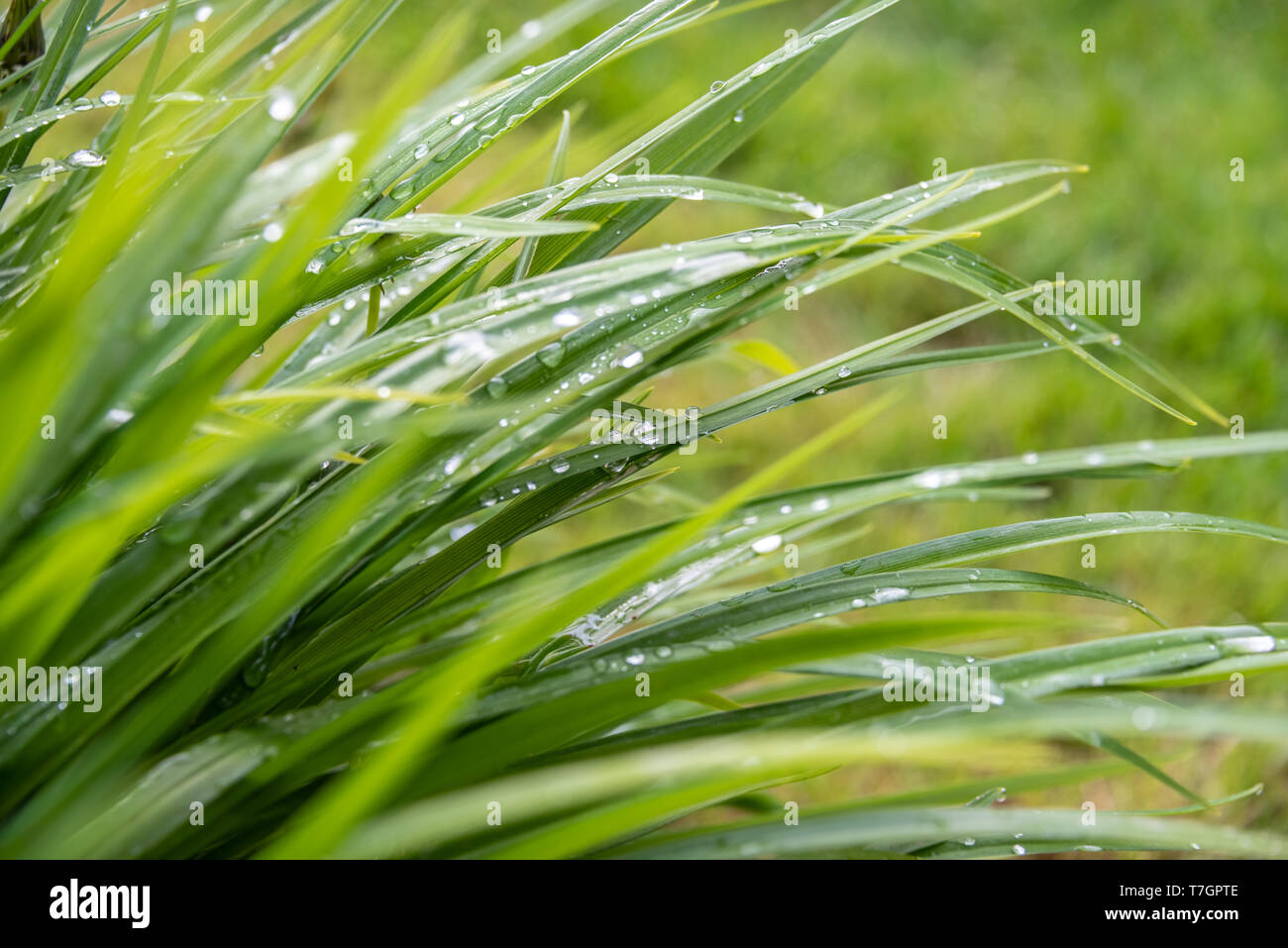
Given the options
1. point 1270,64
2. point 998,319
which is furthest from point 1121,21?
point 998,319

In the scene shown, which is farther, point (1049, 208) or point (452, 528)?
point (1049, 208)

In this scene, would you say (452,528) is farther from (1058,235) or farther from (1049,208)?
(1049,208)

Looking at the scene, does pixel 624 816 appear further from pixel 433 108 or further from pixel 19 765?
pixel 433 108

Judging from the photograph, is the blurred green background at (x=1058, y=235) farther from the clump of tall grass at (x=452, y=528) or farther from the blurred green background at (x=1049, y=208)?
the clump of tall grass at (x=452, y=528)

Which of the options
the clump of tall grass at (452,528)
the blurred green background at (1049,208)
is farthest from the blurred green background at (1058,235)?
the clump of tall grass at (452,528)

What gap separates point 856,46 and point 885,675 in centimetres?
285

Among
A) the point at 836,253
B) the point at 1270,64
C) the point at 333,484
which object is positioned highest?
the point at 1270,64

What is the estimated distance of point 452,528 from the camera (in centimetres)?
69

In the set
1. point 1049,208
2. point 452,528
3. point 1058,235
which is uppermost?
point 1049,208

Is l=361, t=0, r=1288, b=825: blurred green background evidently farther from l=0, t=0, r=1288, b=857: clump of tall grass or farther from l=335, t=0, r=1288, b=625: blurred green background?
l=0, t=0, r=1288, b=857: clump of tall grass

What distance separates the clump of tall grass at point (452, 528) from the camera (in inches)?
19.0

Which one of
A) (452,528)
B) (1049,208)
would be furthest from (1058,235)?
(452,528)

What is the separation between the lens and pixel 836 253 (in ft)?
2.07

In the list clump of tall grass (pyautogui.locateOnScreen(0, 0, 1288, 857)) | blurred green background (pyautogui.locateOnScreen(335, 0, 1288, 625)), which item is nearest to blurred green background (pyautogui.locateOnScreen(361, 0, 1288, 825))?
blurred green background (pyautogui.locateOnScreen(335, 0, 1288, 625))
